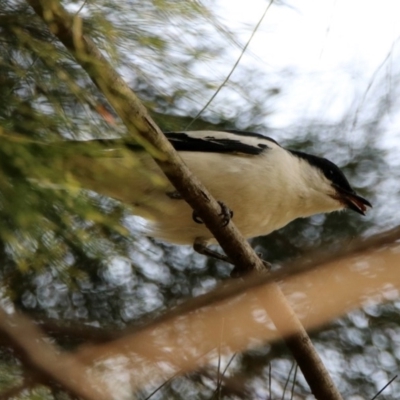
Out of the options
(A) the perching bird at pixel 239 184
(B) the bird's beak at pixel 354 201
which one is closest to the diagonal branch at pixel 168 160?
(A) the perching bird at pixel 239 184

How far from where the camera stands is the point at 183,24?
203cm

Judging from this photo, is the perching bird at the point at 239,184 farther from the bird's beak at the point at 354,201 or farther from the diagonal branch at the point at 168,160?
the diagonal branch at the point at 168,160

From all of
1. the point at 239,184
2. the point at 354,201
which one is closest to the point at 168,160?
the point at 239,184

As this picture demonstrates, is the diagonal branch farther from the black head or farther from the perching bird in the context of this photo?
the black head

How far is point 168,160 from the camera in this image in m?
2.17

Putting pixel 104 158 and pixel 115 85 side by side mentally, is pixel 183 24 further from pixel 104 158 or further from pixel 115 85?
pixel 104 158

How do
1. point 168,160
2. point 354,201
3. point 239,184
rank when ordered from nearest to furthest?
point 168,160 → point 239,184 → point 354,201

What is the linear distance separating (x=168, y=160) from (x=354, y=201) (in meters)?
1.46

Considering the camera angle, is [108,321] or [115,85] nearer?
[115,85]

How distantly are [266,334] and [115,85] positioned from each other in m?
1.61

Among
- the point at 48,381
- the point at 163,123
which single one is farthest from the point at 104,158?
the point at 163,123

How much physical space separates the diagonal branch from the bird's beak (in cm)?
85

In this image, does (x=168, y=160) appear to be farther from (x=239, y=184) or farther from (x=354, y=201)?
(x=354, y=201)

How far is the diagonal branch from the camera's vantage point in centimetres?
164
